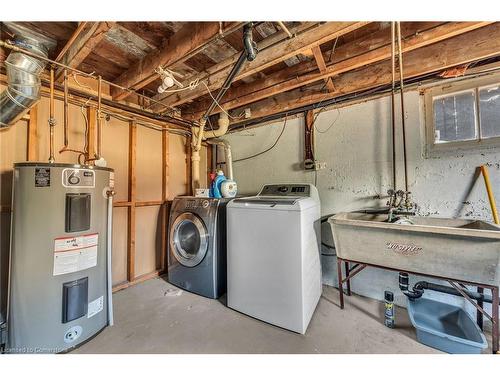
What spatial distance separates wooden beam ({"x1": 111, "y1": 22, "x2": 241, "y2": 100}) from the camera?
51.3 inches

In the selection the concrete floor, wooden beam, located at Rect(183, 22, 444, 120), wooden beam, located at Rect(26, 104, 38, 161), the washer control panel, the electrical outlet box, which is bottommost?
the concrete floor

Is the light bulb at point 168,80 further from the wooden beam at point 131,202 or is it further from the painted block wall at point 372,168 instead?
the painted block wall at point 372,168

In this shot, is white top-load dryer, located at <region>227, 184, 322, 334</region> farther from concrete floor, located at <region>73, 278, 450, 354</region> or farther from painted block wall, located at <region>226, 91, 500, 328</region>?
painted block wall, located at <region>226, 91, 500, 328</region>

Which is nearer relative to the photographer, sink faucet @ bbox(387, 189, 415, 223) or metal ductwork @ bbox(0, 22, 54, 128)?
metal ductwork @ bbox(0, 22, 54, 128)

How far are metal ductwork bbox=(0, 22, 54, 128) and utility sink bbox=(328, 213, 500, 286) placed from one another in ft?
8.15

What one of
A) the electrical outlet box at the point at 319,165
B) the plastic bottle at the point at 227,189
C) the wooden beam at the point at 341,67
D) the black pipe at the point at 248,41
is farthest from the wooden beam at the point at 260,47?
the electrical outlet box at the point at 319,165

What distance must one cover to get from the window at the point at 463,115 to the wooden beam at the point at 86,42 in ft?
8.68

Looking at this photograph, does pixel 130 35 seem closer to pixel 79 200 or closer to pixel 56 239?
pixel 79 200

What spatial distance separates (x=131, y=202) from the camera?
234 cm

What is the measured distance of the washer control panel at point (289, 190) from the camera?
80.0 inches

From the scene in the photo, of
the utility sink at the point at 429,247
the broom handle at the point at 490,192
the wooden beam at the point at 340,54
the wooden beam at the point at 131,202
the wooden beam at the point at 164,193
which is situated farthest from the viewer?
the wooden beam at the point at 164,193

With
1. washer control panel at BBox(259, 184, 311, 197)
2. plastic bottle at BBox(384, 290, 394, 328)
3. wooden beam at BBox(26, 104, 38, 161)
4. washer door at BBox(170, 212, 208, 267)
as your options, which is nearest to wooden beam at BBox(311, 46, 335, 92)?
washer control panel at BBox(259, 184, 311, 197)

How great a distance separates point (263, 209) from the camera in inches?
65.3

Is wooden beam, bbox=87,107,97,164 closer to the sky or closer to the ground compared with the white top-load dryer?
closer to the sky
